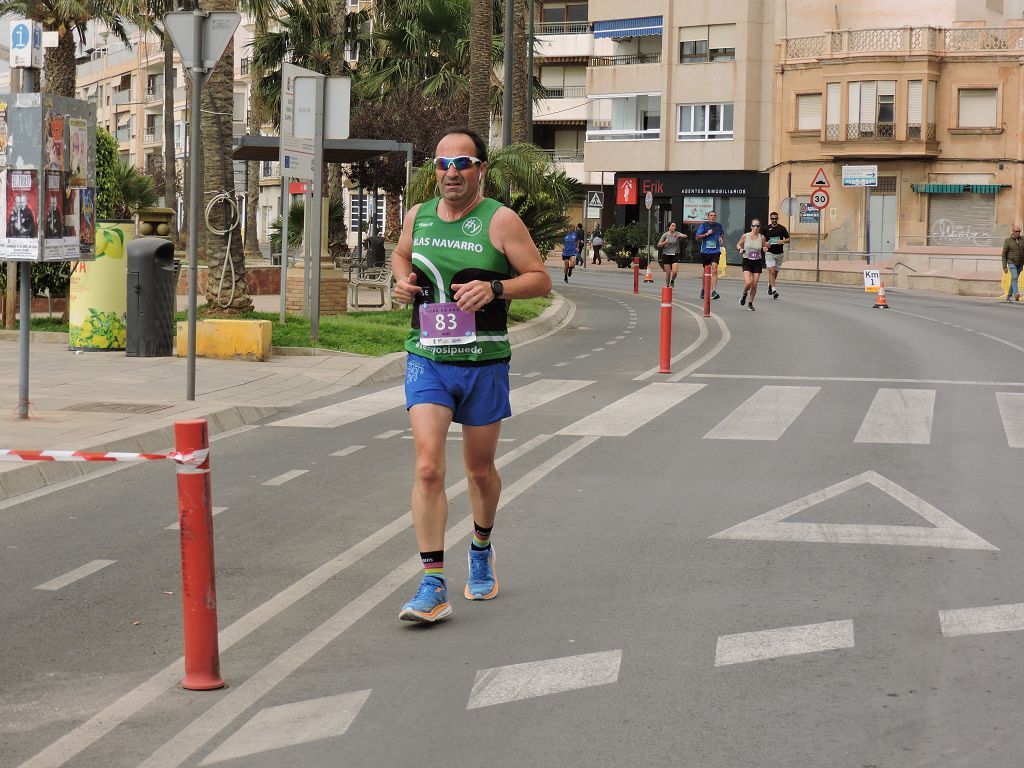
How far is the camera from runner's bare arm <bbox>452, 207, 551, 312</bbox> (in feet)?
19.4

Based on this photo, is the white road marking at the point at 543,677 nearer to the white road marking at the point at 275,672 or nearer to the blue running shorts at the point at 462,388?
the white road marking at the point at 275,672

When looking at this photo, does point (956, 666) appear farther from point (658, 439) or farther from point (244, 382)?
point (244, 382)

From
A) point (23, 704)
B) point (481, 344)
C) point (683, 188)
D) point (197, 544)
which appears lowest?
point (23, 704)

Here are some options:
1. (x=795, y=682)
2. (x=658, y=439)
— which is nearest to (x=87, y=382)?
(x=658, y=439)

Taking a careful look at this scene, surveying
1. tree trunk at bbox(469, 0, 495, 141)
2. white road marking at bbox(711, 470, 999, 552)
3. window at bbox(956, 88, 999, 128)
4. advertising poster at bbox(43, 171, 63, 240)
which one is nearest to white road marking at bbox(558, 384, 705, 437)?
white road marking at bbox(711, 470, 999, 552)

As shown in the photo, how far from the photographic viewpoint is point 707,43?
66.9m

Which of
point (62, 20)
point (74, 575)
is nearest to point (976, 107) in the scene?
point (62, 20)

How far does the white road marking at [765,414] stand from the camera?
11.7 meters

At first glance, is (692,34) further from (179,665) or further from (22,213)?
(179,665)

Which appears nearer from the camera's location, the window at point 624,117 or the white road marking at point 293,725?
the white road marking at point 293,725

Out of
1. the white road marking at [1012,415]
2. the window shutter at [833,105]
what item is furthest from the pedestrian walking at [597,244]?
the white road marking at [1012,415]

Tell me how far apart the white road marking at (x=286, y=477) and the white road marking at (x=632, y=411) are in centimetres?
259

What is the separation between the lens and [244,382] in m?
14.6

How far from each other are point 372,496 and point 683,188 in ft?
197
